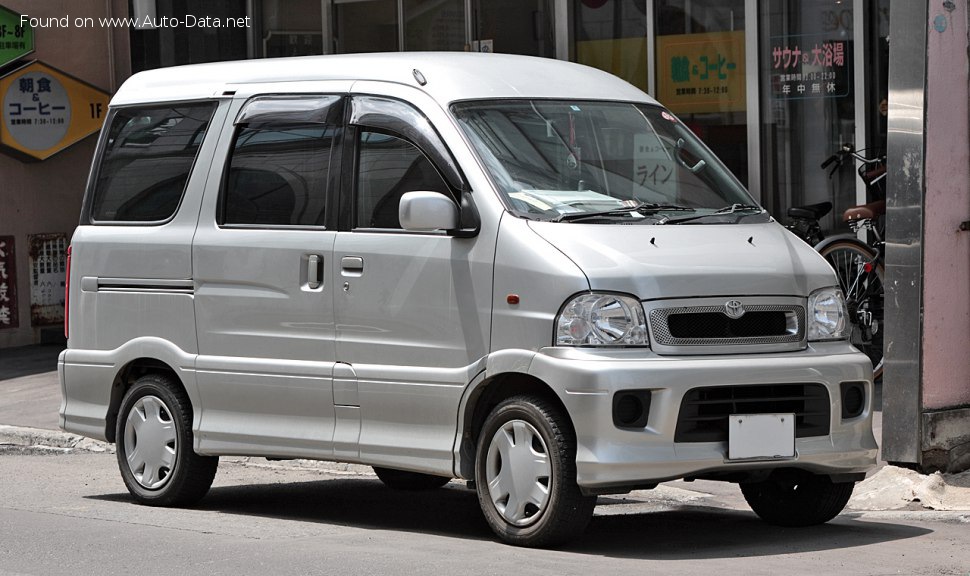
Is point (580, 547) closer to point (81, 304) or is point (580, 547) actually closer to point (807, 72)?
point (81, 304)

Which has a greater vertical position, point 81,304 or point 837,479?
point 81,304

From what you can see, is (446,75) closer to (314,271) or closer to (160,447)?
(314,271)

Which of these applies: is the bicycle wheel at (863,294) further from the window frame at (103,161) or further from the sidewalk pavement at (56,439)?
the window frame at (103,161)

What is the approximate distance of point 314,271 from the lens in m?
7.74

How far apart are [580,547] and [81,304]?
344 cm

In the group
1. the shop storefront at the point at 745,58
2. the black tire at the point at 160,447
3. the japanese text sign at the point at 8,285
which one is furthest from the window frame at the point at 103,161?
the japanese text sign at the point at 8,285

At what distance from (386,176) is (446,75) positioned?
0.55m

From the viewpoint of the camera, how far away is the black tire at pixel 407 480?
30.2 ft

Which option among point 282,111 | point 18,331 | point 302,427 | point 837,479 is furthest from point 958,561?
point 18,331

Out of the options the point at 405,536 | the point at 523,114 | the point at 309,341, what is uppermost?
the point at 523,114

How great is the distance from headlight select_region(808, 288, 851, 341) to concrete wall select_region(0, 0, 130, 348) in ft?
Result: 38.2

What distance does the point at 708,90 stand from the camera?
45.8ft

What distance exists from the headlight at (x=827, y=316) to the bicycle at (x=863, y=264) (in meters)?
4.19

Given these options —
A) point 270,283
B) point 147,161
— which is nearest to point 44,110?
point 147,161
